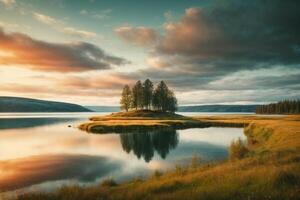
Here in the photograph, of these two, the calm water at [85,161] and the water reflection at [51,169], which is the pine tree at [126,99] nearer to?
the calm water at [85,161]

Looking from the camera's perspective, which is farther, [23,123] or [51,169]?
[23,123]

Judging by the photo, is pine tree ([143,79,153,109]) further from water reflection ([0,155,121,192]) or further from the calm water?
water reflection ([0,155,121,192])

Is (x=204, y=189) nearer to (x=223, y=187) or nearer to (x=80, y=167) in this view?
(x=223, y=187)

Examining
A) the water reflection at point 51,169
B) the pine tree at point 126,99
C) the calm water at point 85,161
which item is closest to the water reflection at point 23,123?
the pine tree at point 126,99

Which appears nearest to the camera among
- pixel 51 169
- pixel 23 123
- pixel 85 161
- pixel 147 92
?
pixel 51 169

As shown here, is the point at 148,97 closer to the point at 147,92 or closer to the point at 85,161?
the point at 147,92

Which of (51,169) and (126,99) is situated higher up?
(126,99)

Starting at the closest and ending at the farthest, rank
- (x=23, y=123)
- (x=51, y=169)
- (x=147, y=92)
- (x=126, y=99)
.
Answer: (x=51, y=169) < (x=23, y=123) < (x=147, y=92) < (x=126, y=99)

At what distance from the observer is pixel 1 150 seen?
42.2 metres

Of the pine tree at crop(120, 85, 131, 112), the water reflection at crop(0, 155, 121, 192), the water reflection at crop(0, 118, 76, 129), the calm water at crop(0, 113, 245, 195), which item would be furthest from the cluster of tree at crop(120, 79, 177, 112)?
the water reflection at crop(0, 155, 121, 192)

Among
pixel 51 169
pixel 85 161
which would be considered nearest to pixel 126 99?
pixel 85 161

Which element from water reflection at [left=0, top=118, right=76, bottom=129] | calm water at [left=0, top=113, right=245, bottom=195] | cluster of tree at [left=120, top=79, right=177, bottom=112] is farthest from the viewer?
cluster of tree at [left=120, top=79, right=177, bottom=112]

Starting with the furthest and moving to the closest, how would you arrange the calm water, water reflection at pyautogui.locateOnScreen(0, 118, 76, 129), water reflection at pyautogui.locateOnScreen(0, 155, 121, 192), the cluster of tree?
1. the cluster of tree
2. water reflection at pyautogui.locateOnScreen(0, 118, 76, 129)
3. the calm water
4. water reflection at pyautogui.locateOnScreen(0, 155, 121, 192)

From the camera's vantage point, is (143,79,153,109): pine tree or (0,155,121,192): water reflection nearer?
(0,155,121,192): water reflection
